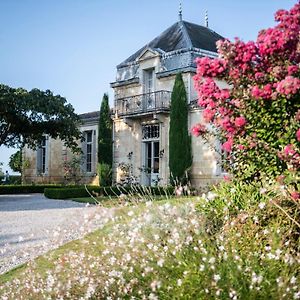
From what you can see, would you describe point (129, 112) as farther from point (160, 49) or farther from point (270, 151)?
point (270, 151)

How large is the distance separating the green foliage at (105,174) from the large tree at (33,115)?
2.32m

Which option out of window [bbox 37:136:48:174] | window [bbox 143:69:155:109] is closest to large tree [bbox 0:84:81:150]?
window [bbox 143:69:155:109]

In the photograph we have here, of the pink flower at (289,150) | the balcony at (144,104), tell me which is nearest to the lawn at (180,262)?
the pink flower at (289,150)

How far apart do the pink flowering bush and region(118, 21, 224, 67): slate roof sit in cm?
1283

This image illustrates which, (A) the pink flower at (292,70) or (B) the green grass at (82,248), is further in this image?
(A) the pink flower at (292,70)

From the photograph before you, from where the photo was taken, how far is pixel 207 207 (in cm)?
544

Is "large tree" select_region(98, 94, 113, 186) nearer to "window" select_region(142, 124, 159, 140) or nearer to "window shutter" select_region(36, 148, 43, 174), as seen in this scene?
"window" select_region(142, 124, 159, 140)

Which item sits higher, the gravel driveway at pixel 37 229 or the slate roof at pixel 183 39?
the slate roof at pixel 183 39

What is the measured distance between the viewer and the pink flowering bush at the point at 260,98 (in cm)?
526

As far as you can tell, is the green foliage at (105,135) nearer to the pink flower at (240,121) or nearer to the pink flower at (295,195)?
the pink flower at (240,121)

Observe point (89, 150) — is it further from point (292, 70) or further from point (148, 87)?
point (292, 70)

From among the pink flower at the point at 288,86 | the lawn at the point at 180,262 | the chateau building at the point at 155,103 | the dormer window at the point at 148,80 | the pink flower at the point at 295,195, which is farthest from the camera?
→ the dormer window at the point at 148,80

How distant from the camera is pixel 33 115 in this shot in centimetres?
1688

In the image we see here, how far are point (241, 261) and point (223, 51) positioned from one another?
3076 mm
